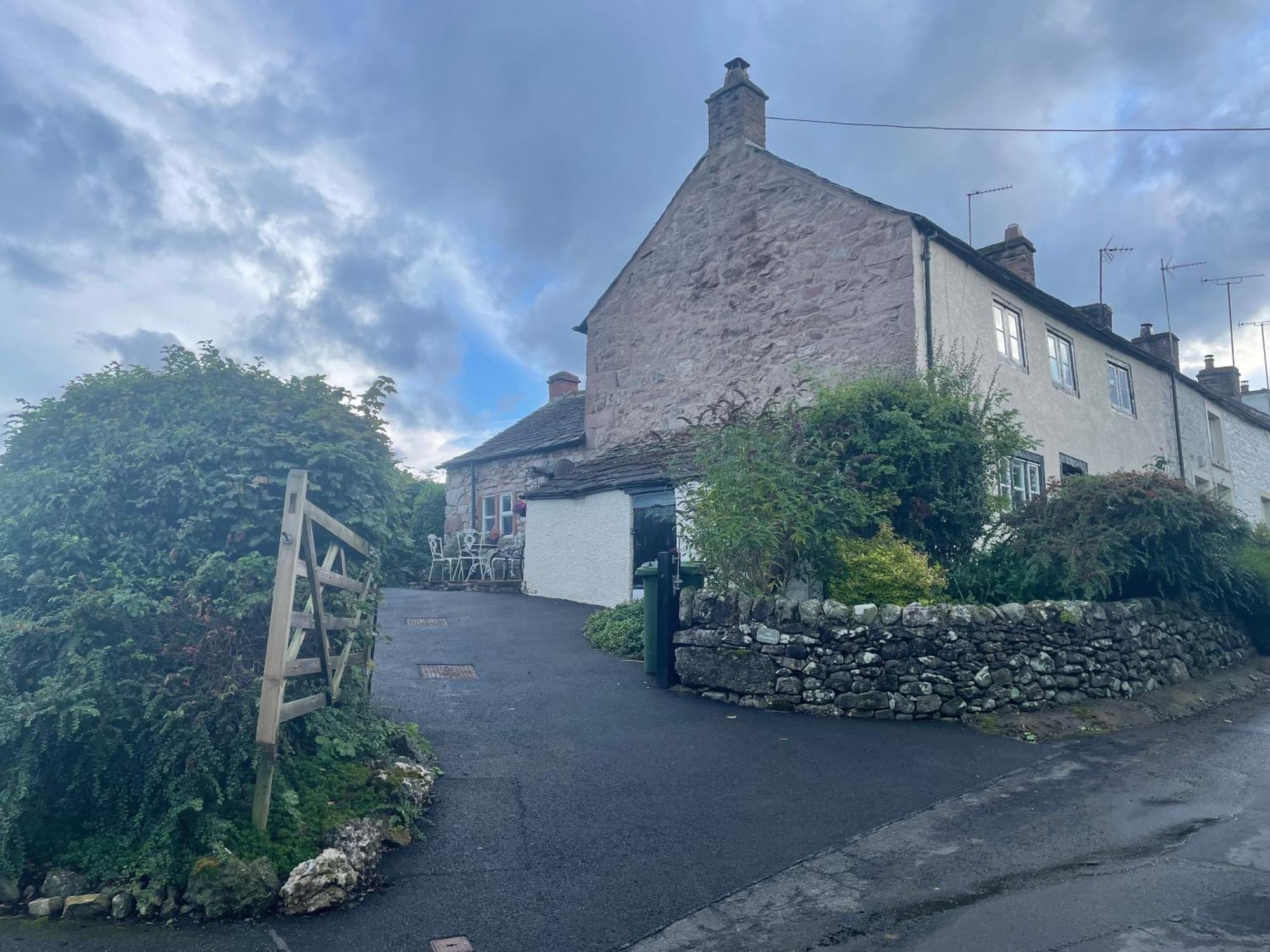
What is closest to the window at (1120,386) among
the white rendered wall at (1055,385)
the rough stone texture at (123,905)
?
the white rendered wall at (1055,385)

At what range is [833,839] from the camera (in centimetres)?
552

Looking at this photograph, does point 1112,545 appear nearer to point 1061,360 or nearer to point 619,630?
point 619,630

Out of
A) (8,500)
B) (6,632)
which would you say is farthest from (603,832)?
(8,500)

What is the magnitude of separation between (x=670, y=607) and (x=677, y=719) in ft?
6.07

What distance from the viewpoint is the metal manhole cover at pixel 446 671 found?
10.0 m

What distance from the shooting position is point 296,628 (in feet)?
17.1

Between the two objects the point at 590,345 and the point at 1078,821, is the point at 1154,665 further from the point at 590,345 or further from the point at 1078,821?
the point at 590,345

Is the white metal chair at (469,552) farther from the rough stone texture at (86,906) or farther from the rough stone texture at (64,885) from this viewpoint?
the rough stone texture at (86,906)

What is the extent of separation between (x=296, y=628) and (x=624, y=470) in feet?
39.1

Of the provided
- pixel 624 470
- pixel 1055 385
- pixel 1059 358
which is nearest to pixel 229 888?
pixel 624 470

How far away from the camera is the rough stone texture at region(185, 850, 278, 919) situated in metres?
4.28

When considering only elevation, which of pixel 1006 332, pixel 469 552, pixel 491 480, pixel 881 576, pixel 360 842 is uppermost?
pixel 1006 332

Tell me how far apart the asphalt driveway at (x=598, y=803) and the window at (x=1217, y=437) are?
20659 millimetres

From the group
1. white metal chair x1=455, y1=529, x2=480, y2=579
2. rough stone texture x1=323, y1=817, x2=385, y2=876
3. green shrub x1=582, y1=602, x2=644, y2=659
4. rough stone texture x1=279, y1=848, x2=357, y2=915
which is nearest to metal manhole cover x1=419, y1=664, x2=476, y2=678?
green shrub x1=582, y1=602, x2=644, y2=659
